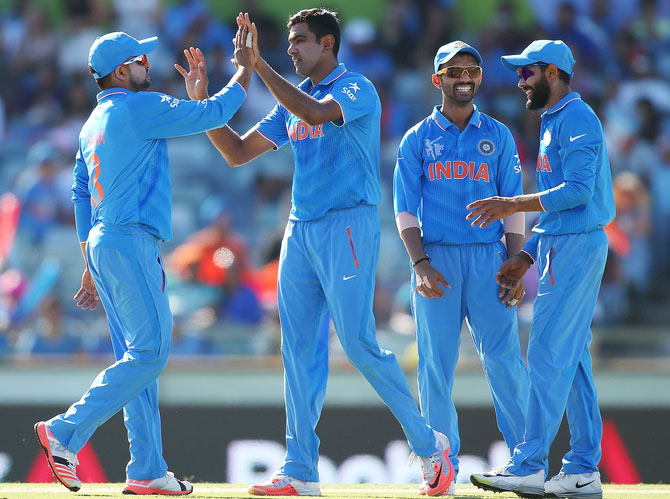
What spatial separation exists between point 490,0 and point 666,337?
7122 millimetres

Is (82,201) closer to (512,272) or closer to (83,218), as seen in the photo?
(83,218)

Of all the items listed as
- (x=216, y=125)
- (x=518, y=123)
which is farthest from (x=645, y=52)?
(x=216, y=125)

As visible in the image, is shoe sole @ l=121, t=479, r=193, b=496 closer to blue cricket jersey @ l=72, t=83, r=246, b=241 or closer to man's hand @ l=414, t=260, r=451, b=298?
blue cricket jersey @ l=72, t=83, r=246, b=241

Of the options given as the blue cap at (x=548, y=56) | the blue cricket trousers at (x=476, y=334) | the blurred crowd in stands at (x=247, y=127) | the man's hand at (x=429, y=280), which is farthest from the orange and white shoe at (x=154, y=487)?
the blurred crowd in stands at (x=247, y=127)

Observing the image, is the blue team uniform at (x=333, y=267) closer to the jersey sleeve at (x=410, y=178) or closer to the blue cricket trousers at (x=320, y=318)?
the blue cricket trousers at (x=320, y=318)

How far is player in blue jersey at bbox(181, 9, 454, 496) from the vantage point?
5.34 metres

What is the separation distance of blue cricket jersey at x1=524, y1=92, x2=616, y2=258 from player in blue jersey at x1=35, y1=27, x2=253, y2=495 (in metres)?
1.54

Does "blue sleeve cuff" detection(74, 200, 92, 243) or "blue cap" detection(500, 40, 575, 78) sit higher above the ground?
"blue cap" detection(500, 40, 575, 78)

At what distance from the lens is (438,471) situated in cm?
536

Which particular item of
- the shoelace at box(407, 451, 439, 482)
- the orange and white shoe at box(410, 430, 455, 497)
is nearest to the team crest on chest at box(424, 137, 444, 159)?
A: the orange and white shoe at box(410, 430, 455, 497)

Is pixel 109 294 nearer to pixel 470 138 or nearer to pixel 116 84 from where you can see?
pixel 116 84

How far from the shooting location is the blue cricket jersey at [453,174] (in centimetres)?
568

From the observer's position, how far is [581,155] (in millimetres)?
5332

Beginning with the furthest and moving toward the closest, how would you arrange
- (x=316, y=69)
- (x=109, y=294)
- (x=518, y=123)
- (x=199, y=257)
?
(x=518, y=123), (x=199, y=257), (x=316, y=69), (x=109, y=294)
